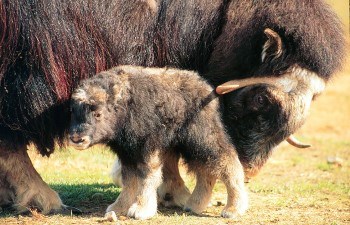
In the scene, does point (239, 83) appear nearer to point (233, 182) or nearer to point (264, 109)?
point (264, 109)

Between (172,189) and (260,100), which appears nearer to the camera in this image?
(260,100)

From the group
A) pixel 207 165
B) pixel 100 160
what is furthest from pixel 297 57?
pixel 100 160

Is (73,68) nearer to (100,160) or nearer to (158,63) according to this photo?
(158,63)

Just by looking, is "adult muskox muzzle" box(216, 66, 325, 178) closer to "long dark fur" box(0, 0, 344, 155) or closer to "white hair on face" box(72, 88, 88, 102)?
"long dark fur" box(0, 0, 344, 155)

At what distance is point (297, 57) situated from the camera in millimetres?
4309

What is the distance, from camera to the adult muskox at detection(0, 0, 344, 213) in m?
4.31

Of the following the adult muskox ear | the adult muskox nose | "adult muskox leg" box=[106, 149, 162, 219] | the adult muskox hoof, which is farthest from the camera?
the adult muskox hoof

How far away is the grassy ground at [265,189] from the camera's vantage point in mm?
4355

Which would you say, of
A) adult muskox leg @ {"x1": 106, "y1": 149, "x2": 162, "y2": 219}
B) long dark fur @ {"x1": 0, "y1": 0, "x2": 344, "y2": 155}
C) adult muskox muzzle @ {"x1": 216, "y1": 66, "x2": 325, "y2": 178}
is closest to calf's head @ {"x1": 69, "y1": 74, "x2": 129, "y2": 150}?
adult muskox leg @ {"x1": 106, "y1": 149, "x2": 162, "y2": 219}

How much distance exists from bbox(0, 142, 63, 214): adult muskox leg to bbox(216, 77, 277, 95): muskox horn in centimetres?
120

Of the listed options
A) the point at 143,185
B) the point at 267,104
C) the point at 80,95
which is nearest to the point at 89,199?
the point at 143,185

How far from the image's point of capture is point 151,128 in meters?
4.14

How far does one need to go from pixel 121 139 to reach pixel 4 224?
804 millimetres

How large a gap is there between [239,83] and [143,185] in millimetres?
801
